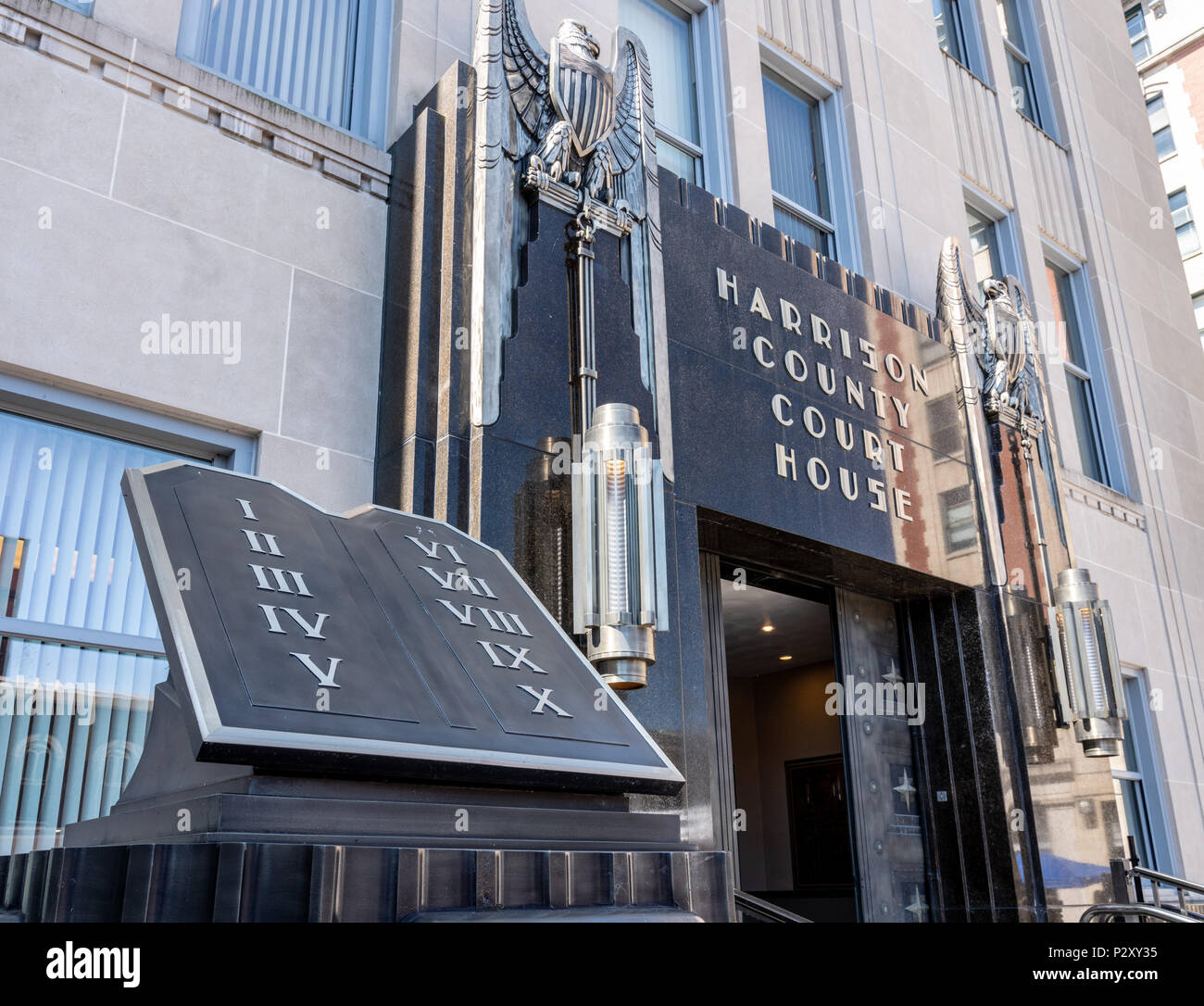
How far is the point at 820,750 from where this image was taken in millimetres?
15430

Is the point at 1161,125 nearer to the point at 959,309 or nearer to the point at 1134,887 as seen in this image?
the point at 959,309

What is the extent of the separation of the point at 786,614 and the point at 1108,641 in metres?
4.30

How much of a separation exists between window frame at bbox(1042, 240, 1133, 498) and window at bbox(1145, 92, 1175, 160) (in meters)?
21.4

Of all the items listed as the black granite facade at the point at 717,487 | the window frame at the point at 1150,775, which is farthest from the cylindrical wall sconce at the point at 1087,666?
the window frame at the point at 1150,775

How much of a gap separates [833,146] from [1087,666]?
5.21 metres

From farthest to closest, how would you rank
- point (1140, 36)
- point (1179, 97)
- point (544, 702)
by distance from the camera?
point (1179, 97), point (1140, 36), point (544, 702)

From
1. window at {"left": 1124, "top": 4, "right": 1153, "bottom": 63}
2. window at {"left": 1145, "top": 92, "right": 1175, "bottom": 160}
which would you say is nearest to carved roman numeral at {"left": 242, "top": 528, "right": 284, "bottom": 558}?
window at {"left": 1145, "top": 92, "right": 1175, "bottom": 160}

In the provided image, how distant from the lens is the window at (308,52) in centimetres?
608

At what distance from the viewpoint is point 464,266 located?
5.45 metres

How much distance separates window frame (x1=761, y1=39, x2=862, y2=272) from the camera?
9492 millimetres

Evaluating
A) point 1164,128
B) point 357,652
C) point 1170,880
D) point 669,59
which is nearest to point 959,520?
point 1170,880

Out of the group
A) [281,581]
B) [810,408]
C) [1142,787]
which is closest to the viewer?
[281,581]
